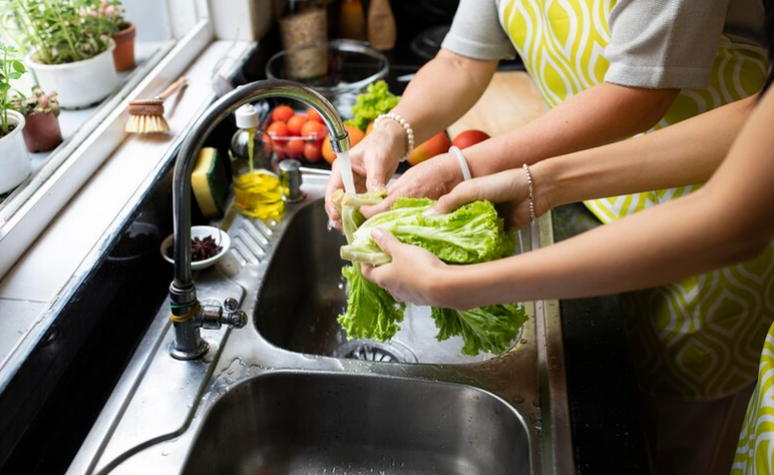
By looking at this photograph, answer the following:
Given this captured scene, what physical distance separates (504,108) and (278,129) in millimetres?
665

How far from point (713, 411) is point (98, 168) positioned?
1.40m

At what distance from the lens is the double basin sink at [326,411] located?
44.0 inches

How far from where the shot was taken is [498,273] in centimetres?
85

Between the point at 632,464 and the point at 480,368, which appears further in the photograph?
the point at 480,368

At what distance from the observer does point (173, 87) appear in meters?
1.80

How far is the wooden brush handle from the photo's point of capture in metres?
1.76

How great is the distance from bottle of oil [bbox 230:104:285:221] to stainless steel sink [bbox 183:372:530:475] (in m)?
0.51

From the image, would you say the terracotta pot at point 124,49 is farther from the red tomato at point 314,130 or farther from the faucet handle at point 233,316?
the faucet handle at point 233,316

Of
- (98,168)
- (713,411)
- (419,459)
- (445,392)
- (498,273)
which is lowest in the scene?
(713,411)

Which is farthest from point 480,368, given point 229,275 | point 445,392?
point 229,275

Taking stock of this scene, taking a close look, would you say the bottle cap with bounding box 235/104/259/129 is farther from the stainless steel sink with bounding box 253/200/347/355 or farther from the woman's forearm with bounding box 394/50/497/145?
the woman's forearm with bounding box 394/50/497/145

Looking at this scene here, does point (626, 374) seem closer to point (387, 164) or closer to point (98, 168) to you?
point (387, 164)

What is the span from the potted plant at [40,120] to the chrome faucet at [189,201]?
48 cm

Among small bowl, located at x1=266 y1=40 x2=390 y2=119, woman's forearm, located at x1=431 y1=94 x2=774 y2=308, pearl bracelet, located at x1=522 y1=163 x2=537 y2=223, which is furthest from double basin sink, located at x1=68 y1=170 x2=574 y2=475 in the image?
small bowl, located at x1=266 y1=40 x2=390 y2=119
